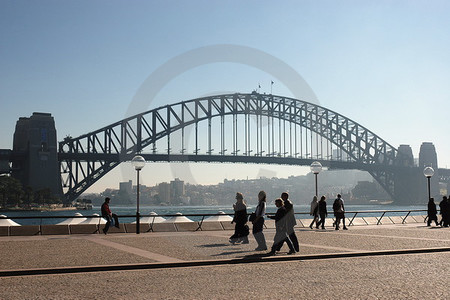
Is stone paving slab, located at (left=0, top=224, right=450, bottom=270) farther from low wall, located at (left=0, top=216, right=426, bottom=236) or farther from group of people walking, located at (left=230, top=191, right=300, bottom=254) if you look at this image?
low wall, located at (left=0, top=216, right=426, bottom=236)

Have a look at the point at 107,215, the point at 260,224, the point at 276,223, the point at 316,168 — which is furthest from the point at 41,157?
the point at 276,223

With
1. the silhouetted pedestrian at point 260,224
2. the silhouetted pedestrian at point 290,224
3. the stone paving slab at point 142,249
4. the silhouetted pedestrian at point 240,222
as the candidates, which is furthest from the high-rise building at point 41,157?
the silhouetted pedestrian at point 290,224

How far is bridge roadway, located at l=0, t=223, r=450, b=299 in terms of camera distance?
7316mm

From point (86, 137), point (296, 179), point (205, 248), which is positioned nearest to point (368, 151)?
point (296, 179)

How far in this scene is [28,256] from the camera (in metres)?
11.6

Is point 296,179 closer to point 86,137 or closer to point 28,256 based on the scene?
point 86,137

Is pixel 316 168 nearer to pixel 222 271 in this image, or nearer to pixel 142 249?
pixel 142 249

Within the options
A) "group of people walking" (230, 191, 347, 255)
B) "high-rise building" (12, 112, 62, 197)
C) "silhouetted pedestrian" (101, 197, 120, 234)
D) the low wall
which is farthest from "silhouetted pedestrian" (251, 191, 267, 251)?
"high-rise building" (12, 112, 62, 197)

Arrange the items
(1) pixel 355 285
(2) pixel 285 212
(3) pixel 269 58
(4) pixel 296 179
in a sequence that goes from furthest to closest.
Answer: (4) pixel 296 179, (3) pixel 269 58, (2) pixel 285 212, (1) pixel 355 285

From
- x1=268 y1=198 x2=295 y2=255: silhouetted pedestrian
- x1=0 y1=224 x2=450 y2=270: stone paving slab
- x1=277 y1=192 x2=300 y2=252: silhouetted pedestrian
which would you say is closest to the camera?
x1=0 y1=224 x2=450 y2=270: stone paving slab

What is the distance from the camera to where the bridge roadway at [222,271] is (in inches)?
288

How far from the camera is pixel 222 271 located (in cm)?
955

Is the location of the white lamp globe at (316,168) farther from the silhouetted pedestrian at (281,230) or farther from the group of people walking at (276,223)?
the silhouetted pedestrian at (281,230)

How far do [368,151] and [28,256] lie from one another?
108144 mm
